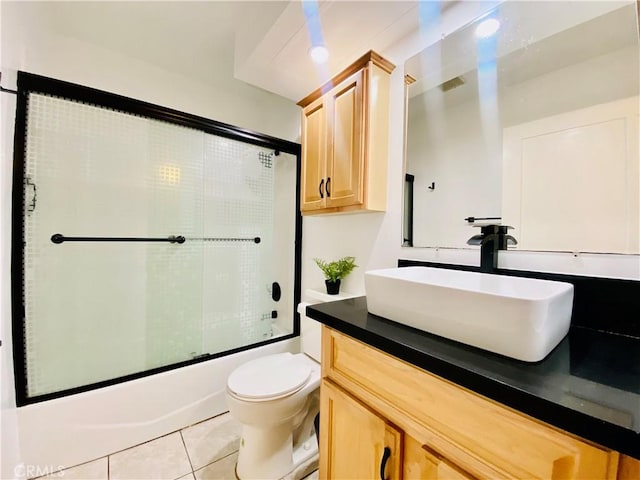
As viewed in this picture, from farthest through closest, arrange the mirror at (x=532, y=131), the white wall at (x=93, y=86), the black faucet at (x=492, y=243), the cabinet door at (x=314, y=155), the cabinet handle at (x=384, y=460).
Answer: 1. the cabinet door at (x=314, y=155)
2. the white wall at (x=93, y=86)
3. the black faucet at (x=492, y=243)
4. the mirror at (x=532, y=131)
5. the cabinet handle at (x=384, y=460)

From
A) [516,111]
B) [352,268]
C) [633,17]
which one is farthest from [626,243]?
[352,268]

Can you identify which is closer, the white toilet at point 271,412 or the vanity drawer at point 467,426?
the vanity drawer at point 467,426

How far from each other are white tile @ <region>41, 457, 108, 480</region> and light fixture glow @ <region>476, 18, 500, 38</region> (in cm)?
257

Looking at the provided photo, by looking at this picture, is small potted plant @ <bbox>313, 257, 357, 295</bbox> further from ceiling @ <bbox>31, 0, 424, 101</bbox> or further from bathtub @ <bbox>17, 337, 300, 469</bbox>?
ceiling @ <bbox>31, 0, 424, 101</bbox>

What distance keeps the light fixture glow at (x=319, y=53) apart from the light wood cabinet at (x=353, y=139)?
16 cm

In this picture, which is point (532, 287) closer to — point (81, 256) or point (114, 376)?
point (114, 376)

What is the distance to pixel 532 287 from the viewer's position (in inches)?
32.0

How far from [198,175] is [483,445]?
6.46 feet

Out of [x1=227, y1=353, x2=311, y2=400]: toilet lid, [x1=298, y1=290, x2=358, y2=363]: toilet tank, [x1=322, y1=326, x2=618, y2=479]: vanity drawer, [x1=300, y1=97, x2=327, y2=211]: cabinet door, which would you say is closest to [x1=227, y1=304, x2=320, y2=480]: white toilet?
[x1=227, y1=353, x2=311, y2=400]: toilet lid

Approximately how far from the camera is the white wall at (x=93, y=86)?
113 centimetres

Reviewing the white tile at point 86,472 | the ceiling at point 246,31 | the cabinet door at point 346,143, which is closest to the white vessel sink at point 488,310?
the cabinet door at point 346,143

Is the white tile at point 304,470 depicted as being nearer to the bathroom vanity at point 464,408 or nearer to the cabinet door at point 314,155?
the bathroom vanity at point 464,408

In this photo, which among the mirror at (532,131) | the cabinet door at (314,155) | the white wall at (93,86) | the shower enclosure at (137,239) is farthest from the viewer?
the cabinet door at (314,155)

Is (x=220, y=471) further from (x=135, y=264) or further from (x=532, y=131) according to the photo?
(x=532, y=131)
